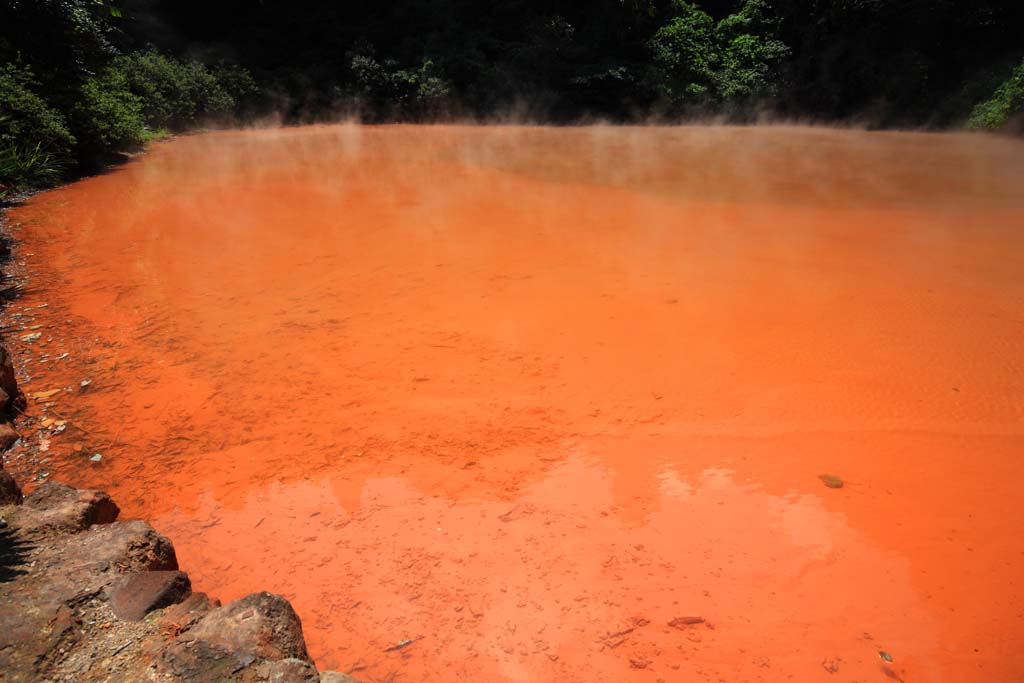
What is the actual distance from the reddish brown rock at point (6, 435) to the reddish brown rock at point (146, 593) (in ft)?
5.84

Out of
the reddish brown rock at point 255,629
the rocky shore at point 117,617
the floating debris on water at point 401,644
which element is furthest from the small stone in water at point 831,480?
the reddish brown rock at point 255,629

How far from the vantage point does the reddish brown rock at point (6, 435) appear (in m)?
3.25

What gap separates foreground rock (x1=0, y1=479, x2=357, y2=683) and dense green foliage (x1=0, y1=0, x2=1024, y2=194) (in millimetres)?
16296

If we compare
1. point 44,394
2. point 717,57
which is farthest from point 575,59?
point 44,394

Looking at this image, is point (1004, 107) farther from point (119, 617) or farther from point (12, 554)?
point (12, 554)

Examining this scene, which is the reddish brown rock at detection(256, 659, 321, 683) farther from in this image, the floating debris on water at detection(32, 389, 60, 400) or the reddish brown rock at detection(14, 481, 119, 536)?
the floating debris on water at detection(32, 389, 60, 400)

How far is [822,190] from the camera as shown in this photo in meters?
9.22

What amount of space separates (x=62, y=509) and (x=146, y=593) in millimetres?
692

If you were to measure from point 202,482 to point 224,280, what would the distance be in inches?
122

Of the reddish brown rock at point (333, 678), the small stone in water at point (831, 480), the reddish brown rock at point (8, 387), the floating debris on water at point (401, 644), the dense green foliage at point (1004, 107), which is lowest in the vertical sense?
the floating debris on water at point (401, 644)

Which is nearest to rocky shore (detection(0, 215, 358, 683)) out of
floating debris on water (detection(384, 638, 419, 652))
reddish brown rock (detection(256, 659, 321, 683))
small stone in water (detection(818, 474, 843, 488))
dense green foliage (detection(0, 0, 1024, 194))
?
reddish brown rock (detection(256, 659, 321, 683))

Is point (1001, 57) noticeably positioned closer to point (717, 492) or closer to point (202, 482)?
point (717, 492)

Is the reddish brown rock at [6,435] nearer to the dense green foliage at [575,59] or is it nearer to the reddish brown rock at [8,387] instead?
the reddish brown rock at [8,387]

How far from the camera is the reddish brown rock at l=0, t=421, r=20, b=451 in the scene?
325 cm
